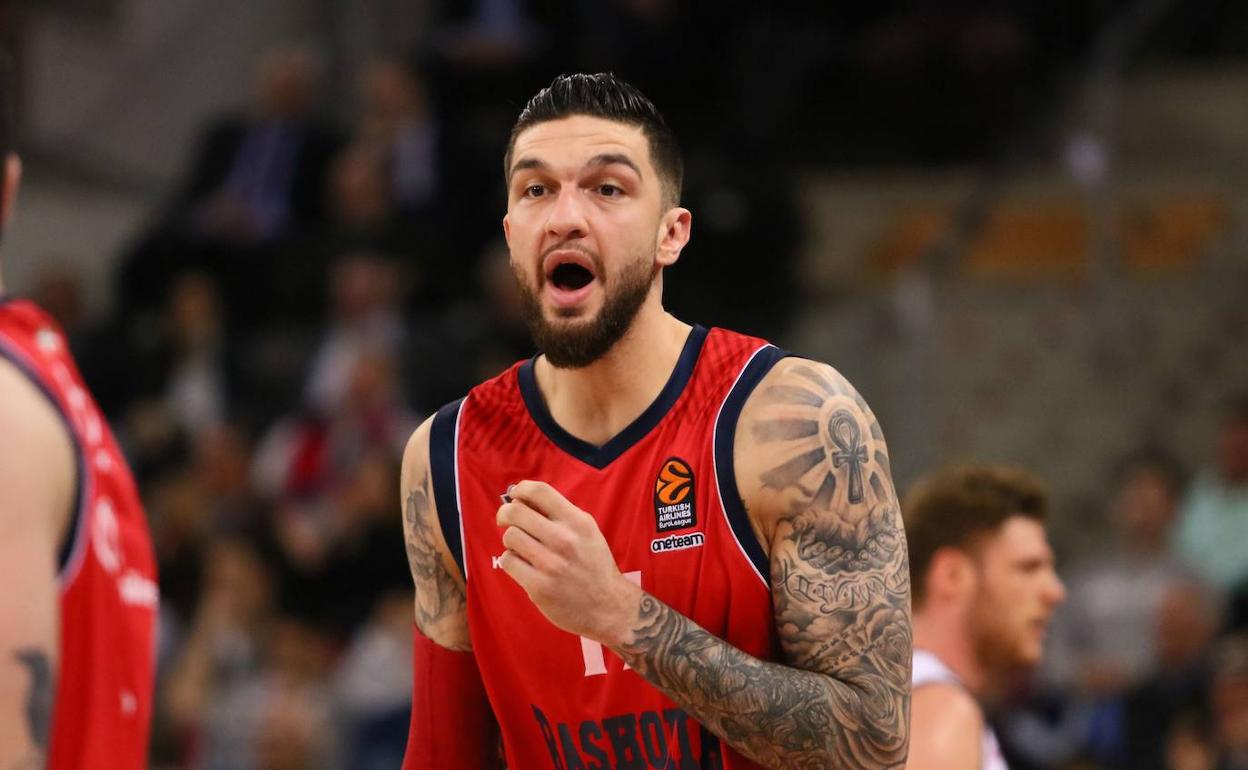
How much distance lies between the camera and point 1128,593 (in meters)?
8.40

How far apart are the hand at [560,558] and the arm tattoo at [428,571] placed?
0.67 metres

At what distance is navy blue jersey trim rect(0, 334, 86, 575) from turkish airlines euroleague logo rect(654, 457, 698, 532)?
1232 mm

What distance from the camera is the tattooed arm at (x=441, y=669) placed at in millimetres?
4000

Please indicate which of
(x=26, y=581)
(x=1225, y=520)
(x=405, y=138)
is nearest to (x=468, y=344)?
(x=405, y=138)

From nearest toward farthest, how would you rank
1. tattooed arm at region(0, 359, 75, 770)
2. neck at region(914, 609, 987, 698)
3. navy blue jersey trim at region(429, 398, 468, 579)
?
tattooed arm at region(0, 359, 75, 770), navy blue jersey trim at region(429, 398, 468, 579), neck at region(914, 609, 987, 698)

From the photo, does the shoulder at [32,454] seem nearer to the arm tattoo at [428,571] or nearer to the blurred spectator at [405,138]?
the arm tattoo at [428,571]

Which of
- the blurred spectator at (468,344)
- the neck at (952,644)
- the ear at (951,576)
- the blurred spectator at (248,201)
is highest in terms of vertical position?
the blurred spectator at (248,201)

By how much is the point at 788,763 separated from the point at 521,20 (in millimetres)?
9312

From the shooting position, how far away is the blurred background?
880 cm

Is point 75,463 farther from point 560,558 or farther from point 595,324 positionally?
point 595,324

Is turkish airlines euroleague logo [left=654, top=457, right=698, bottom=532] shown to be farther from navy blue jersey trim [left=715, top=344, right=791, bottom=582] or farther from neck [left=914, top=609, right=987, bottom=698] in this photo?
neck [left=914, top=609, right=987, bottom=698]

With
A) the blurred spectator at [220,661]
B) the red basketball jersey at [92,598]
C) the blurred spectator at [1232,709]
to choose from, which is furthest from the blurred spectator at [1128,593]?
the red basketball jersey at [92,598]

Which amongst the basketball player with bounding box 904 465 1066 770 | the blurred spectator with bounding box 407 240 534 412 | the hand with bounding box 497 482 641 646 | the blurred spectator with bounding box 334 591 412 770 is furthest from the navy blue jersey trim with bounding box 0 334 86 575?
the blurred spectator with bounding box 407 240 534 412

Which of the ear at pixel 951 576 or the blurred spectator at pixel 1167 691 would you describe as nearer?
the ear at pixel 951 576
